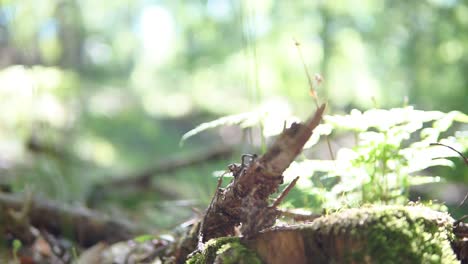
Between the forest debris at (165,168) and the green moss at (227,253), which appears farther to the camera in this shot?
the forest debris at (165,168)

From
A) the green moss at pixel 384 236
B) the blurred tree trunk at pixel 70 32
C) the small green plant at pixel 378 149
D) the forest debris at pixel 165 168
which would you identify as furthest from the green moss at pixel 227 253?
the blurred tree trunk at pixel 70 32

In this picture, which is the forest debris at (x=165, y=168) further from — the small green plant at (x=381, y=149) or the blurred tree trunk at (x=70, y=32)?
the small green plant at (x=381, y=149)

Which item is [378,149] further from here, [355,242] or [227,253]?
[227,253]

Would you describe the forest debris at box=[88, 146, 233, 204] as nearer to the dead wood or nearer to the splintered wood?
the dead wood

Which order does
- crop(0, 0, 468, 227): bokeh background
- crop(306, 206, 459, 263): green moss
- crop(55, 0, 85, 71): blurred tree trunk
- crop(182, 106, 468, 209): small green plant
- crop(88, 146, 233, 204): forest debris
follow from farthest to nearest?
crop(55, 0, 85, 71): blurred tree trunk
crop(88, 146, 233, 204): forest debris
crop(0, 0, 468, 227): bokeh background
crop(182, 106, 468, 209): small green plant
crop(306, 206, 459, 263): green moss

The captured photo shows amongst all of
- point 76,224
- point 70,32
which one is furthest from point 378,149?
point 70,32

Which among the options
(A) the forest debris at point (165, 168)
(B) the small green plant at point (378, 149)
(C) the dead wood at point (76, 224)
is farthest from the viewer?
(A) the forest debris at point (165, 168)

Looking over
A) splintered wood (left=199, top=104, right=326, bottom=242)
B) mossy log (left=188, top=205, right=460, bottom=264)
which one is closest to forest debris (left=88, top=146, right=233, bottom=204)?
splintered wood (left=199, top=104, right=326, bottom=242)
